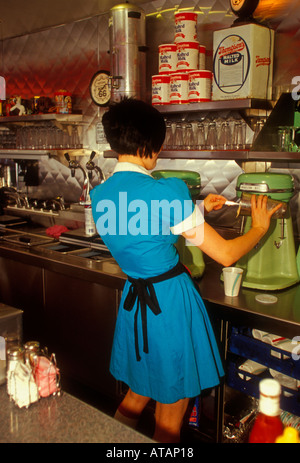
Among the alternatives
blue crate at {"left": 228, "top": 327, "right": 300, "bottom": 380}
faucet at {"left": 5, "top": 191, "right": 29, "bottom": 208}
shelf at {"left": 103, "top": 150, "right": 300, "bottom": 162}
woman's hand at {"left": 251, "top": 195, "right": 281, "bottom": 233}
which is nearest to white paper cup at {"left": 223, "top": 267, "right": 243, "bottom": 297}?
blue crate at {"left": 228, "top": 327, "right": 300, "bottom": 380}

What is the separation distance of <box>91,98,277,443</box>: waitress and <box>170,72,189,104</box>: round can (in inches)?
42.7

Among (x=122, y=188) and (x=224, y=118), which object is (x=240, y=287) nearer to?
(x=122, y=188)

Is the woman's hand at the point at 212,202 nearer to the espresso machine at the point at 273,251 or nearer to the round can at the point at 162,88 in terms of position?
the espresso machine at the point at 273,251

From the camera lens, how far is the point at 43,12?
364 cm

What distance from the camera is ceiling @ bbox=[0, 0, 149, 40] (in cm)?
334

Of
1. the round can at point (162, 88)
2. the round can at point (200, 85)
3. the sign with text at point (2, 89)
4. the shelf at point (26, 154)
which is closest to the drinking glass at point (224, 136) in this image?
the round can at point (200, 85)

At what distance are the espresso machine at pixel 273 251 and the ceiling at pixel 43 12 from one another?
194 cm

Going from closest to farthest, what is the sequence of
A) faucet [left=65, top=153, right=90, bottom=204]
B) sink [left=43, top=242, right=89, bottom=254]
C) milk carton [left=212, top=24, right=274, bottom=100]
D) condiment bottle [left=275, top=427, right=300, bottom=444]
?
condiment bottle [left=275, top=427, right=300, bottom=444]
milk carton [left=212, top=24, right=274, bottom=100]
sink [left=43, top=242, right=89, bottom=254]
faucet [left=65, top=153, right=90, bottom=204]

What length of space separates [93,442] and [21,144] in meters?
3.54

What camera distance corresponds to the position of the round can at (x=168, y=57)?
114 inches

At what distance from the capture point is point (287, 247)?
2.20 meters

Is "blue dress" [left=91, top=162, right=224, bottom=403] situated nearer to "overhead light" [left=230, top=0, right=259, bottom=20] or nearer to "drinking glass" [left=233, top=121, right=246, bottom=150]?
"drinking glass" [left=233, top=121, right=246, bottom=150]

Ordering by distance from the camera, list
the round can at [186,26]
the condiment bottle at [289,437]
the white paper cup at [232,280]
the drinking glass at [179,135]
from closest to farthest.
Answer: the condiment bottle at [289,437]
the white paper cup at [232,280]
the round can at [186,26]
the drinking glass at [179,135]

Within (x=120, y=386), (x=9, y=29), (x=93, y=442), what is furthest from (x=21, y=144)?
(x=93, y=442)
